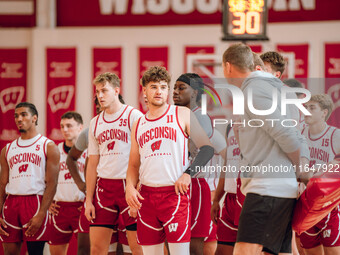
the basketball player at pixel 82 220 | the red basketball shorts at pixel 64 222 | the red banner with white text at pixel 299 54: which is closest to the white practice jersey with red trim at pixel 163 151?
the basketball player at pixel 82 220

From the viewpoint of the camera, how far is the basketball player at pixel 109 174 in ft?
18.2

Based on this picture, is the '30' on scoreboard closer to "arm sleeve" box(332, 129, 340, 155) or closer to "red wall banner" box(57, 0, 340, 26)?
"arm sleeve" box(332, 129, 340, 155)

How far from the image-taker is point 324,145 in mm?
5949

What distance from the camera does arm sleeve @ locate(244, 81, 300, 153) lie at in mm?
3973

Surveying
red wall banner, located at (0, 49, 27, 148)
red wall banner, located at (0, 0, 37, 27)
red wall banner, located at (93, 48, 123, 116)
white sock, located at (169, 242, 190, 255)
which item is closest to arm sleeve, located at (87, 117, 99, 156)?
white sock, located at (169, 242, 190, 255)

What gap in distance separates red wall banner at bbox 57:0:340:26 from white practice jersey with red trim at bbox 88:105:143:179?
6.16 metres

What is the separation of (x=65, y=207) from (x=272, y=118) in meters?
3.80

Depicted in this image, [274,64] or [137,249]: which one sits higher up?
[274,64]

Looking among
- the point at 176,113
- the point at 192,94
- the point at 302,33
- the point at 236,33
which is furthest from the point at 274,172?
the point at 302,33

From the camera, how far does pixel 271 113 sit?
12.9ft

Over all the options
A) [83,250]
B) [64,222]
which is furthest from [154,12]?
[83,250]

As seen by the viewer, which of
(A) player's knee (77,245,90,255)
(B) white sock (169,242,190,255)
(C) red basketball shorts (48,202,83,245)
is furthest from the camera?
(C) red basketball shorts (48,202,83,245)

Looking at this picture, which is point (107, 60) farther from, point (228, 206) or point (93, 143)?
point (228, 206)

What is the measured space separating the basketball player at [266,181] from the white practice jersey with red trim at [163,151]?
77 centimetres
